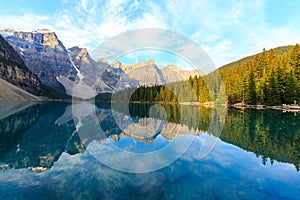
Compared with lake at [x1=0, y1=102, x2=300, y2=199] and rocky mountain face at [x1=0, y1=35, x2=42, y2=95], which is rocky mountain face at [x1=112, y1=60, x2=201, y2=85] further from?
rocky mountain face at [x1=0, y1=35, x2=42, y2=95]

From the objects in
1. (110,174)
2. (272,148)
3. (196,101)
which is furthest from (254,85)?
(110,174)

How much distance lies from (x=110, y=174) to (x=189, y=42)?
820 cm

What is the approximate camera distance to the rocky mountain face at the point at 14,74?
112606mm

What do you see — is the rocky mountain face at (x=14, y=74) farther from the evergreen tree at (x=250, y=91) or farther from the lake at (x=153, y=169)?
the lake at (x=153, y=169)

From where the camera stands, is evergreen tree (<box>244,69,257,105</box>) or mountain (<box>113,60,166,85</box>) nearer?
mountain (<box>113,60,166,85</box>)

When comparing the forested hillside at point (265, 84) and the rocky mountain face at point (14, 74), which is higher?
the rocky mountain face at point (14, 74)

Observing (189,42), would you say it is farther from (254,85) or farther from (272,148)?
(254,85)

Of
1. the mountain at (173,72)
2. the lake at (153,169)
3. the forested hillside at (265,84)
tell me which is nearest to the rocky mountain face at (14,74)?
the forested hillside at (265,84)

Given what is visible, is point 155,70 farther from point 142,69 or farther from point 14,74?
point 14,74

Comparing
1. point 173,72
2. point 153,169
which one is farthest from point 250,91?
point 153,169

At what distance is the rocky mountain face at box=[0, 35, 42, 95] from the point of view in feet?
369

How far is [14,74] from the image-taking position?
118 metres

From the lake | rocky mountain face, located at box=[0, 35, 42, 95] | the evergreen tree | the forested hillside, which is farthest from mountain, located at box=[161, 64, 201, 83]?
rocky mountain face, located at box=[0, 35, 42, 95]

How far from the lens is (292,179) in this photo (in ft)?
23.7
